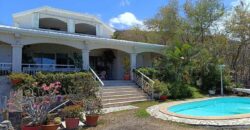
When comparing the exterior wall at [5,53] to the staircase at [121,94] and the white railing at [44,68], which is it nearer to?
the white railing at [44,68]

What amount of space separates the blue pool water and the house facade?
23.3 feet

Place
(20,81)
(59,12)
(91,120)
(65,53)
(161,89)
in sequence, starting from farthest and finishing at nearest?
(59,12), (65,53), (161,89), (20,81), (91,120)

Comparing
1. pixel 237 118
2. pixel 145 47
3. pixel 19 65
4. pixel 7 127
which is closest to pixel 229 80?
pixel 145 47

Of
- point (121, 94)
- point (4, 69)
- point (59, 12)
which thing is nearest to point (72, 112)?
point (121, 94)

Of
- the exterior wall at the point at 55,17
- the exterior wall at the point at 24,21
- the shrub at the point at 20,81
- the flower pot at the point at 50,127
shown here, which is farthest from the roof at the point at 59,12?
the flower pot at the point at 50,127

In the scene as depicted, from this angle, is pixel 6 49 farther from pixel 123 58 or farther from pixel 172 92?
pixel 172 92

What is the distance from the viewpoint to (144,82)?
20.4 metres

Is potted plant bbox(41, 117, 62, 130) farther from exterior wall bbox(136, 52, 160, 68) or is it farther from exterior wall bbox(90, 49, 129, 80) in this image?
exterior wall bbox(136, 52, 160, 68)

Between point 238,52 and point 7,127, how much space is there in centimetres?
2588

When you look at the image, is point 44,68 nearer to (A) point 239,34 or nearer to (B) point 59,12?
(B) point 59,12

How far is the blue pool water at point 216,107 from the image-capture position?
592 inches

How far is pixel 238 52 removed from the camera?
93.6 feet

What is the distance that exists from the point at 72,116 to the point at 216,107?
10621mm

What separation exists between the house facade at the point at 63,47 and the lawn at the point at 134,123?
740 centimetres
